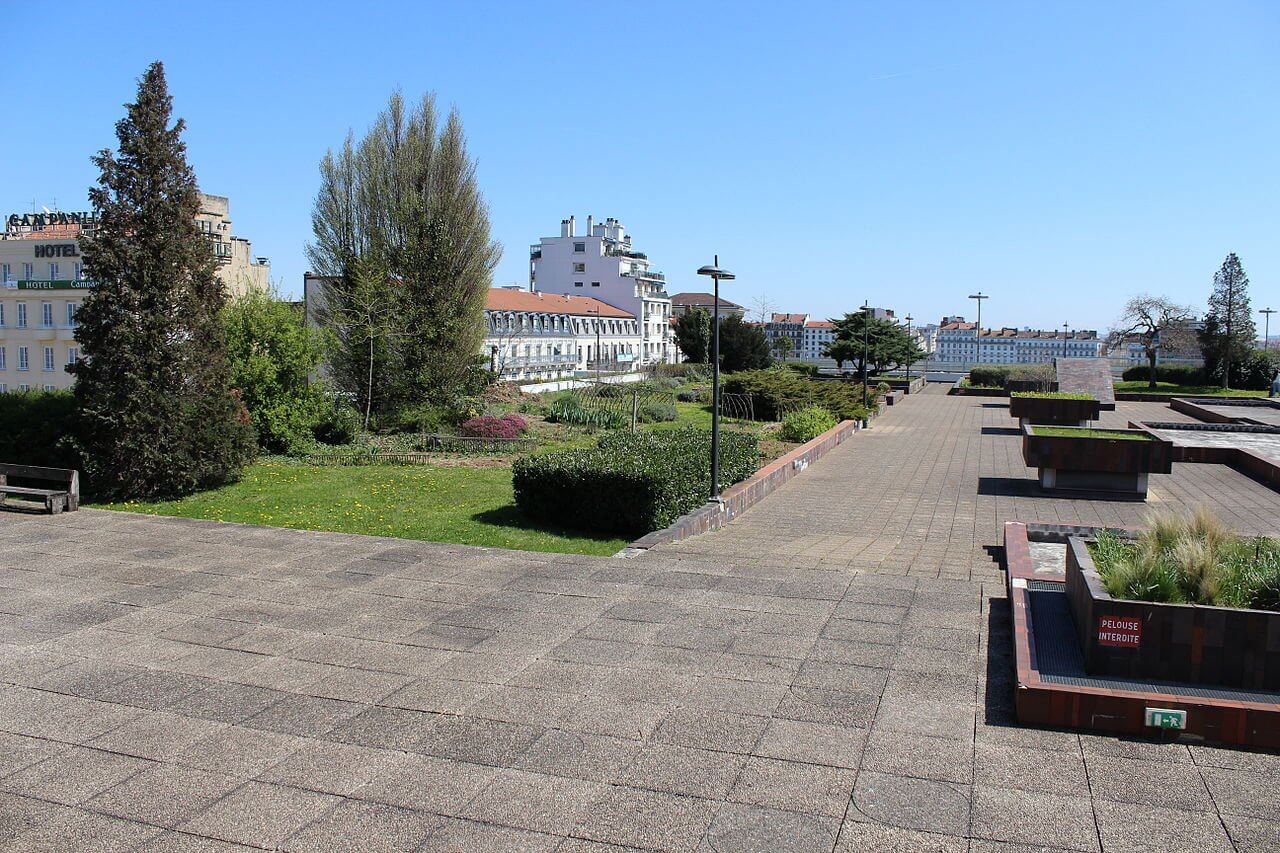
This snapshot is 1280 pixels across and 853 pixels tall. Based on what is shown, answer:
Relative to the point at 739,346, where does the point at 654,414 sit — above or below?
below

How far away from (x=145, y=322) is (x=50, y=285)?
40.3 m

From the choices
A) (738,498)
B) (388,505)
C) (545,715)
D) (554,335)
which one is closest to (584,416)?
(388,505)

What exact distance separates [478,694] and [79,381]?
10855 mm

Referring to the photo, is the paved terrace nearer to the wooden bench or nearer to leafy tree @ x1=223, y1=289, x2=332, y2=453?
the wooden bench

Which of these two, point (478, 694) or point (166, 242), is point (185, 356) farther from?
point (478, 694)

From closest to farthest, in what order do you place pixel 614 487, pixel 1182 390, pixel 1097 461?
pixel 614 487 → pixel 1097 461 → pixel 1182 390

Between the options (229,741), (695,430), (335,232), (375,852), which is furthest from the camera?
(335,232)

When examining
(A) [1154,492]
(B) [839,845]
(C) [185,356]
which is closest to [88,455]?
(C) [185,356]

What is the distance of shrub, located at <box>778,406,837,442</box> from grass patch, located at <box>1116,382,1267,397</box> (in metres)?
25.8

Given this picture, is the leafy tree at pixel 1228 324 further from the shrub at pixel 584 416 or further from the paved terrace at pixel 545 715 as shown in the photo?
the paved terrace at pixel 545 715

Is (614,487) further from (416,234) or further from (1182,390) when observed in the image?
(1182,390)

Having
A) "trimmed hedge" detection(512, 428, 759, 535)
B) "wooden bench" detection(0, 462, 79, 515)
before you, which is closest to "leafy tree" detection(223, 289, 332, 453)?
"wooden bench" detection(0, 462, 79, 515)

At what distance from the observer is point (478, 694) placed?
6008 mm

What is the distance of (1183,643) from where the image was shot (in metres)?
5.57
